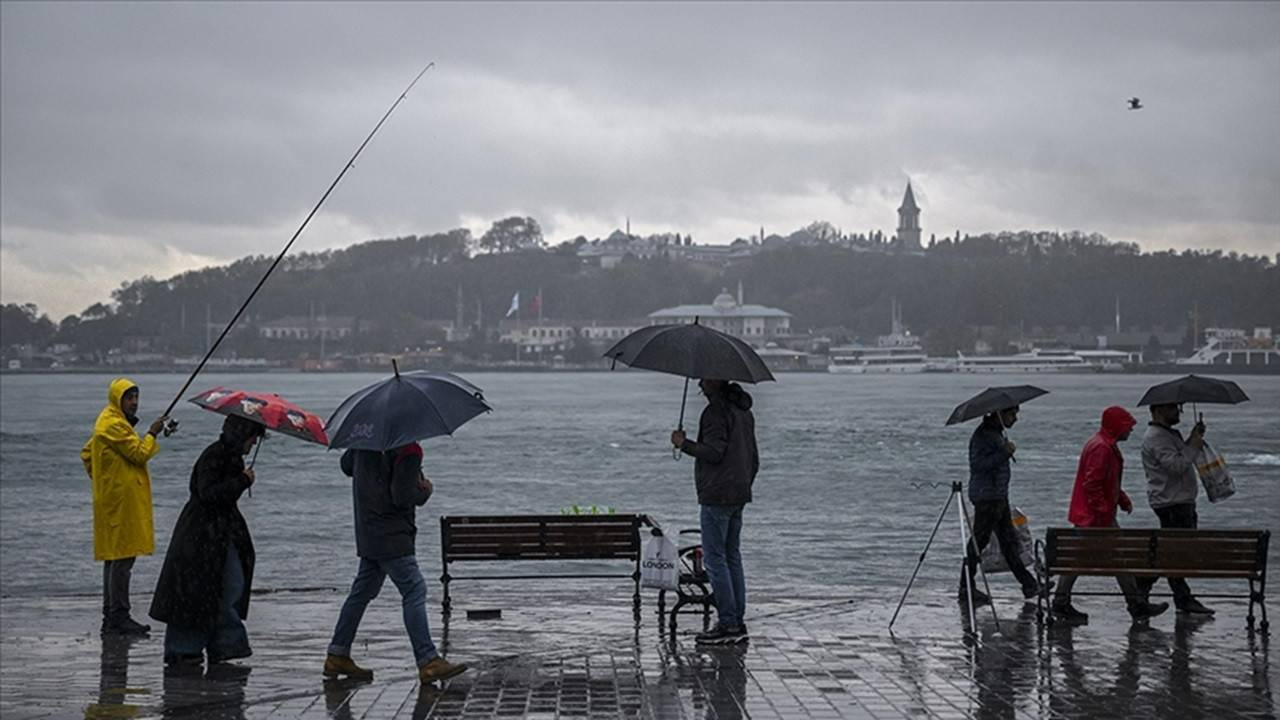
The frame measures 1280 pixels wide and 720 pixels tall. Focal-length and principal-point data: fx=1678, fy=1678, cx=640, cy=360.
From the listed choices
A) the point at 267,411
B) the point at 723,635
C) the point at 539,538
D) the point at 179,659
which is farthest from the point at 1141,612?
the point at 179,659

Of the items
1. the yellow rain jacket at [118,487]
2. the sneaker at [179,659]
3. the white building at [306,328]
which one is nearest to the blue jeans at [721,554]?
the sneaker at [179,659]

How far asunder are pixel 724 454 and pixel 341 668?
2.39 metres

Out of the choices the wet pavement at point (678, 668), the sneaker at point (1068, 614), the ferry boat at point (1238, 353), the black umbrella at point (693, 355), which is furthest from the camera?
the ferry boat at point (1238, 353)

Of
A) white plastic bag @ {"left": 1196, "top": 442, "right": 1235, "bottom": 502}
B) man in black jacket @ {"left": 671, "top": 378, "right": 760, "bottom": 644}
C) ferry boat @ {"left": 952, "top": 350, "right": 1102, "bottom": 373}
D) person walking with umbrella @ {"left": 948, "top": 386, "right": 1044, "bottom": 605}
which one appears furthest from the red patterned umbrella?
ferry boat @ {"left": 952, "top": 350, "right": 1102, "bottom": 373}

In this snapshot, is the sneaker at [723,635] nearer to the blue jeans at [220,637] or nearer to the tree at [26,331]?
the blue jeans at [220,637]

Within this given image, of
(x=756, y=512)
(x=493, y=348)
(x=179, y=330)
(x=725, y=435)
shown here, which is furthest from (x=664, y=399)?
(x=725, y=435)

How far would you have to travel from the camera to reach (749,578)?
17.5m

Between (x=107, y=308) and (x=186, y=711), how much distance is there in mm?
185278

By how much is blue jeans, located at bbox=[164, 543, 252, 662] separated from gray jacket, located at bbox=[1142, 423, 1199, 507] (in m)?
5.72

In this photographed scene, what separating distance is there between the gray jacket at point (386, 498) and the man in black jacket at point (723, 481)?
1.68 meters

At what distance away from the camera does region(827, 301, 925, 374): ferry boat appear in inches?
6658

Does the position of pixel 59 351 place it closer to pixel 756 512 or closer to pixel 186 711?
pixel 756 512

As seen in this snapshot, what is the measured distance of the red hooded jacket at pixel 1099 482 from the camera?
10586 mm

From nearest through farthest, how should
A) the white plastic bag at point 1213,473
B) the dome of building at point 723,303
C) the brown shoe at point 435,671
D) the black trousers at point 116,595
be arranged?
1. the brown shoe at point 435,671
2. the black trousers at point 116,595
3. the white plastic bag at point 1213,473
4. the dome of building at point 723,303
